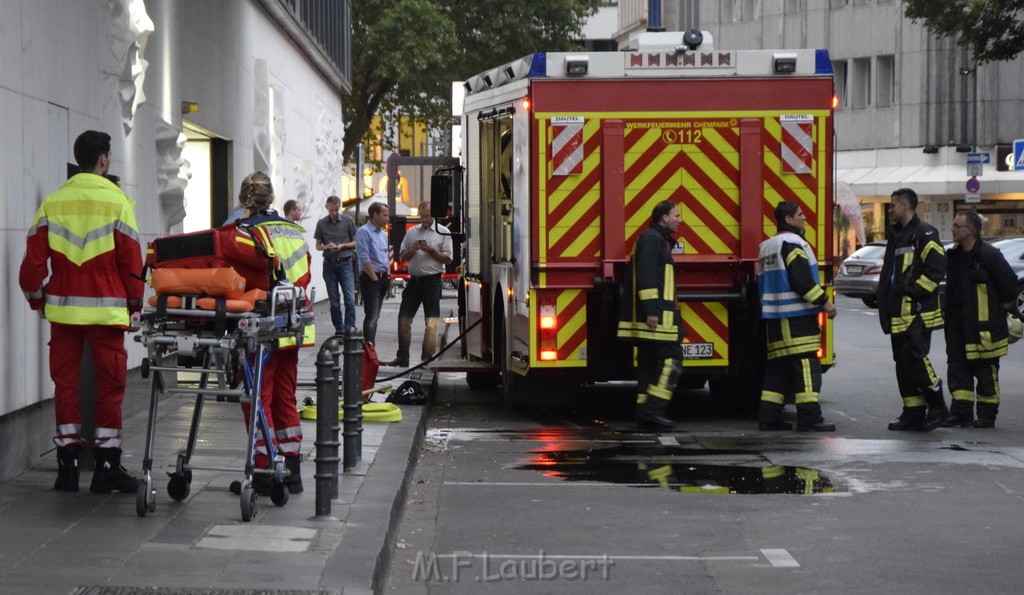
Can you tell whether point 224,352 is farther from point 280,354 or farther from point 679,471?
point 679,471

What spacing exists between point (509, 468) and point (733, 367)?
10.1 ft

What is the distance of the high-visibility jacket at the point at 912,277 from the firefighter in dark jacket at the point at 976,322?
16.1 inches

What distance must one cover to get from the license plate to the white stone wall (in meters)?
4.11

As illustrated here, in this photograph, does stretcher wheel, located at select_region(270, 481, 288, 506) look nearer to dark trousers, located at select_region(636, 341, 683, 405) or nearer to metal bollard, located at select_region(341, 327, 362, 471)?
metal bollard, located at select_region(341, 327, 362, 471)

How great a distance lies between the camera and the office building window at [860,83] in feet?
176

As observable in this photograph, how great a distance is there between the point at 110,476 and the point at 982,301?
7216 millimetres

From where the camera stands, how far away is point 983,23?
2623 centimetres

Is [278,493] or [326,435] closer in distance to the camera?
[326,435]

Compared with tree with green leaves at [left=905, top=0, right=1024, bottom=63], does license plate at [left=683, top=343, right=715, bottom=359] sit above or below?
below

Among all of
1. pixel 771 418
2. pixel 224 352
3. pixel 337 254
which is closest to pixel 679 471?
pixel 771 418

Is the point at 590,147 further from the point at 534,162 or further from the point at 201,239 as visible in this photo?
the point at 201,239

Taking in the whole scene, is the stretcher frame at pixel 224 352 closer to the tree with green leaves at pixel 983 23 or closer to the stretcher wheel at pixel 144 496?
the stretcher wheel at pixel 144 496

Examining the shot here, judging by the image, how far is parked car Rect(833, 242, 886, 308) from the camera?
3191cm

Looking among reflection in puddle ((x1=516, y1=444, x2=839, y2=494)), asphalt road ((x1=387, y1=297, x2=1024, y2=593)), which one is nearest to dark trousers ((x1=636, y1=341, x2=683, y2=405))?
asphalt road ((x1=387, y1=297, x2=1024, y2=593))
